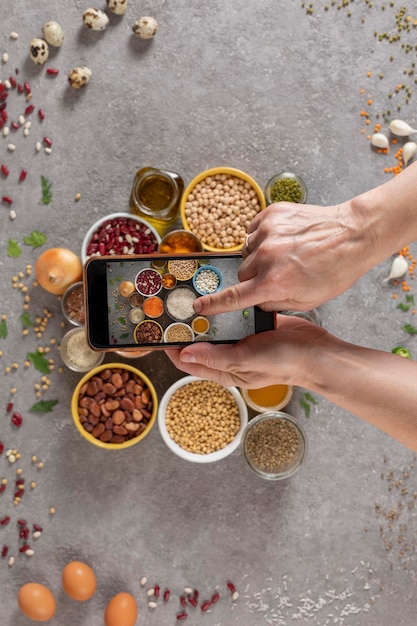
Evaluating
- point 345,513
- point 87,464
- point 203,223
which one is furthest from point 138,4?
point 345,513

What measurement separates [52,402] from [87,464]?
0.23m

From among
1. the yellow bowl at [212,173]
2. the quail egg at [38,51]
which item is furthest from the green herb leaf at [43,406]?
the quail egg at [38,51]

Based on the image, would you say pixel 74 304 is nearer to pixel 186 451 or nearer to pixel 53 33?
pixel 186 451

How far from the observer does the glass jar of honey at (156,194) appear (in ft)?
6.55

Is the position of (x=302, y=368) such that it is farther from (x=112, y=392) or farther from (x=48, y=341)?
(x=48, y=341)

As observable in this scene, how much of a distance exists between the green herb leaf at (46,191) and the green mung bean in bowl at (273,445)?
38.2 inches

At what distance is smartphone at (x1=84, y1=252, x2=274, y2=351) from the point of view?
1.55m

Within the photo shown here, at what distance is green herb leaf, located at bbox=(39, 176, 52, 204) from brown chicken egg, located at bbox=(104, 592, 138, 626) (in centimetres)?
128

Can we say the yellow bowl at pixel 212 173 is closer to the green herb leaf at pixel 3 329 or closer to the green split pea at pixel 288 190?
the green split pea at pixel 288 190

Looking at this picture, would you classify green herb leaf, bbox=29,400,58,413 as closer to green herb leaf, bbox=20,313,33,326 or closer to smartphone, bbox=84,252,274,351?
green herb leaf, bbox=20,313,33,326

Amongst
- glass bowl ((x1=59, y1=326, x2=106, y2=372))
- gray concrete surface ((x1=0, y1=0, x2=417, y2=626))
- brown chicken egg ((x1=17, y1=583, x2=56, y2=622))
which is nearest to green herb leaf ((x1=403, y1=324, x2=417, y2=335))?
gray concrete surface ((x1=0, y1=0, x2=417, y2=626))

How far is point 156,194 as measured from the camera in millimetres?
2016

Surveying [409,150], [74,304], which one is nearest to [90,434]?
[74,304]

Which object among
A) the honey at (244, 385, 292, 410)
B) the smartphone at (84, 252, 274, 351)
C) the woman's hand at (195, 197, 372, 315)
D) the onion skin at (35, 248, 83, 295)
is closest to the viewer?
the woman's hand at (195, 197, 372, 315)
